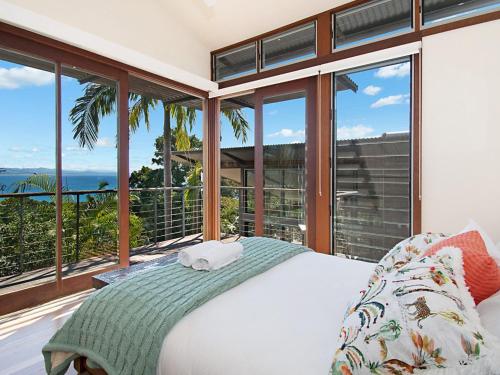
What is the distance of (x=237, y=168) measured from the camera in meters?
4.52

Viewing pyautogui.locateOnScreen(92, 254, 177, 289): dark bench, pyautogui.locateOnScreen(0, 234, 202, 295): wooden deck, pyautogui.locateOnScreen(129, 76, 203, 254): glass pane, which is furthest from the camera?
pyautogui.locateOnScreen(129, 76, 203, 254): glass pane

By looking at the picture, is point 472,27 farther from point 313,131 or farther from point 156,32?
point 156,32

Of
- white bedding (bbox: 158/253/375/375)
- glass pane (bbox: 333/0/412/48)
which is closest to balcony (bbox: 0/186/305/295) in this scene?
glass pane (bbox: 333/0/412/48)

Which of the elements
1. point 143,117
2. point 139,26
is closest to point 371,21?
point 139,26

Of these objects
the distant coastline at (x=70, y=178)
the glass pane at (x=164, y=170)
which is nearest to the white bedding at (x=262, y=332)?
the distant coastline at (x=70, y=178)

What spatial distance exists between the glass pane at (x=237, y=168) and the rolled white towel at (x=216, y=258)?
2.26 metres

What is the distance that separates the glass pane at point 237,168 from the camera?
4.12m

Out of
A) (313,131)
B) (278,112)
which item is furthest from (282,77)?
(313,131)

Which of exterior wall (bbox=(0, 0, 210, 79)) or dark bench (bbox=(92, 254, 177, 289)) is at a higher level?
exterior wall (bbox=(0, 0, 210, 79))

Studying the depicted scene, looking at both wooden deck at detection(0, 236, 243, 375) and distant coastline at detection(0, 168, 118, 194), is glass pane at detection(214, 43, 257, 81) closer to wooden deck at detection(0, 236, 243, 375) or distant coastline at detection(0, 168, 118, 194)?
distant coastline at detection(0, 168, 118, 194)

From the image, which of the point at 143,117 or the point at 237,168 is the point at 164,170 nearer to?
the point at 143,117

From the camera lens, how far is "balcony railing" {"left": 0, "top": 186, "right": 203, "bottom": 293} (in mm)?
2738

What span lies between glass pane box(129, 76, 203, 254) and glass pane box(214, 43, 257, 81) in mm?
710

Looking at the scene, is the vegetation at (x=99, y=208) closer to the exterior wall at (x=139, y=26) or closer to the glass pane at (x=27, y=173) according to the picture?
the glass pane at (x=27, y=173)
